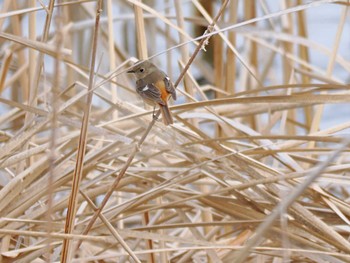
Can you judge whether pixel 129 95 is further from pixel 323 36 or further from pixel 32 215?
pixel 323 36

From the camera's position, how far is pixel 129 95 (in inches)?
117

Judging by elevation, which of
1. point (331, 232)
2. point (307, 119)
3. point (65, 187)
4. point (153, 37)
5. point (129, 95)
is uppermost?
point (153, 37)

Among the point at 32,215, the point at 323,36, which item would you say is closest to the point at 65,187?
the point at 32,215

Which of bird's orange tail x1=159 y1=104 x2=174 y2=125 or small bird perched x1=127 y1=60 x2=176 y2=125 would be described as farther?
small bird perched x1=127 y1=60 x2=176 y2=125

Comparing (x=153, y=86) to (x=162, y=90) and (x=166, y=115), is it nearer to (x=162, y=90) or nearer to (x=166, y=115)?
(x=162, y=90)

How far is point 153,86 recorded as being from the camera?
5.51 feet

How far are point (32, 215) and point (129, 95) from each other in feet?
4.59

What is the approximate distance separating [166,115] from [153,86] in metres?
0.16

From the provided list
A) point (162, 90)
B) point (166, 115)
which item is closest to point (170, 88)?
point (162, 90)

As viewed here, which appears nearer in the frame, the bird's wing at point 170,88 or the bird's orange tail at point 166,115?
the bird's orange tail at point 166,115

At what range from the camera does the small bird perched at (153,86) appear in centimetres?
161

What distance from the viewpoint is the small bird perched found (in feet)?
5.29

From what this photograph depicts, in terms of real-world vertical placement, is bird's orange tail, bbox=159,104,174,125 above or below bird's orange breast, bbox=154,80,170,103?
below

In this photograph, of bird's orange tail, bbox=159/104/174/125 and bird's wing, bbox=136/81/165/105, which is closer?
bird's orange tail, bbox=159/104/174/125
